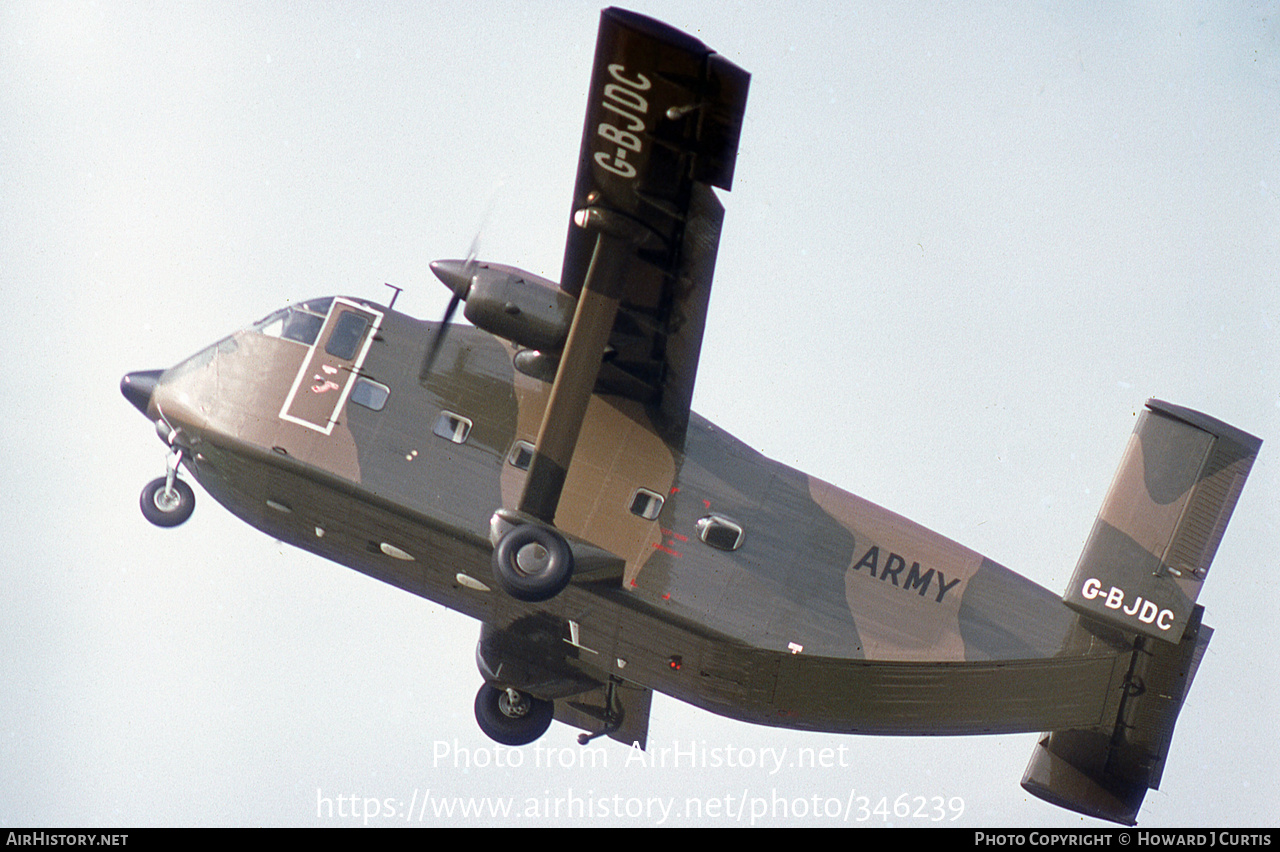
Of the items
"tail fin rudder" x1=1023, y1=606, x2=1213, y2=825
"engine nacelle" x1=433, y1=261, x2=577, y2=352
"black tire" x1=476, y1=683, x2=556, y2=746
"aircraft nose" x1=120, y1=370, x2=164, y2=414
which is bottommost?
"black tire" x1=476, y1=683, x2=556, y2=746

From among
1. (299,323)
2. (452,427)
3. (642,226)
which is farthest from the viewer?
(299,323)

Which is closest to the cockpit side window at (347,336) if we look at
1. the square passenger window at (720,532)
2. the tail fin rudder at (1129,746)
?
the square passenger window at (720,532)

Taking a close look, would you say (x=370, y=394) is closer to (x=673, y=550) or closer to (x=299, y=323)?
(x=299, y=323)

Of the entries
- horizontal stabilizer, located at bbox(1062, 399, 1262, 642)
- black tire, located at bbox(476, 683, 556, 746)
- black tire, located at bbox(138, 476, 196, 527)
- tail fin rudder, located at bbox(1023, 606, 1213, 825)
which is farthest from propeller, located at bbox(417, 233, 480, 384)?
tail fin rudder, located at bbox(1023, 606, 1213, 825)

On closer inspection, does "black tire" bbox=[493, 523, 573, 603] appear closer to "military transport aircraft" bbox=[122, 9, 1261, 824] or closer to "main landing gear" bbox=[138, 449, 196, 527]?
"military transport aircraft" bbox=[122, 9, 1261, 824]

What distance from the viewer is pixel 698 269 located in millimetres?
13328

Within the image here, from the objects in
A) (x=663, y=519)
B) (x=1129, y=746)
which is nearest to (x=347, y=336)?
(x=663, y=519)

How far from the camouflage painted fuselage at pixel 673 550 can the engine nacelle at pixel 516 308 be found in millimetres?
754

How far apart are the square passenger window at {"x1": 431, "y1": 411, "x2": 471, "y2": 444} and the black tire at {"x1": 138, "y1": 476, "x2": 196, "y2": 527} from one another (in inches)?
133

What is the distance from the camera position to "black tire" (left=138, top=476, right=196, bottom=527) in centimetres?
1500

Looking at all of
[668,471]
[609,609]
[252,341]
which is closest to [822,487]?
[668,471]

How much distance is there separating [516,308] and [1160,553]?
24.6 feet

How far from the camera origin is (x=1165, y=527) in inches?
549

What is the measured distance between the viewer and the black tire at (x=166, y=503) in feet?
49.2
